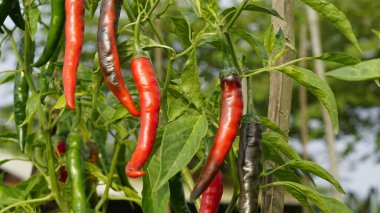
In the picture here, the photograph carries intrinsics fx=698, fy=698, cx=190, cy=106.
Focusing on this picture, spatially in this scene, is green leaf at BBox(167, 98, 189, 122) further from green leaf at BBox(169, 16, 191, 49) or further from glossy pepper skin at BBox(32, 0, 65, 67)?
glossy pepper skin at BBox(32, 0, 65, 67)

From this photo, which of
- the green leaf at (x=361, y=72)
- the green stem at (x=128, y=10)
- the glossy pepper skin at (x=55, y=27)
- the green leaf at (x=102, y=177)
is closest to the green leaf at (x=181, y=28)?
the green stem at (x=128, y=10)

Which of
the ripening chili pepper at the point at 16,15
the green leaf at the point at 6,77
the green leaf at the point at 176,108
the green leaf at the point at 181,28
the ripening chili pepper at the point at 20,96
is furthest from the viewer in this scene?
the green leaf at the point at 6,77

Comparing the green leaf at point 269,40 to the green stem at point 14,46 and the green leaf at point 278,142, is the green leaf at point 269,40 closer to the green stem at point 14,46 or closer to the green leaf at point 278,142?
the green leaf at point 278,142

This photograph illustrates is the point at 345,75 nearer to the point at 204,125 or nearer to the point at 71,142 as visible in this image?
the point at 204,125

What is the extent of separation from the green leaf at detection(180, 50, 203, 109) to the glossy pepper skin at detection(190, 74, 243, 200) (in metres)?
0.07

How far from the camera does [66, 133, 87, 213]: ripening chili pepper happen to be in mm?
1764

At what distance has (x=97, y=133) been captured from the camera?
7.43 feet

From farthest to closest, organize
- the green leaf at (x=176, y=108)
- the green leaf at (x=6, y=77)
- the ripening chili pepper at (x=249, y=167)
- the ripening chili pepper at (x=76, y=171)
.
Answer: the green leaf at (x=6, y=77), the ripening chili pepper at (x=76, y=171), the green leaf at (x=176, y=108), the ripening chili pepper at (x=249, y=167)

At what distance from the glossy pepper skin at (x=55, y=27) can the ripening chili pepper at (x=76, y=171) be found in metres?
0.34

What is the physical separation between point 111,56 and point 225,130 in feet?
0.79

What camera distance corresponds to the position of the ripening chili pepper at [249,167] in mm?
1305

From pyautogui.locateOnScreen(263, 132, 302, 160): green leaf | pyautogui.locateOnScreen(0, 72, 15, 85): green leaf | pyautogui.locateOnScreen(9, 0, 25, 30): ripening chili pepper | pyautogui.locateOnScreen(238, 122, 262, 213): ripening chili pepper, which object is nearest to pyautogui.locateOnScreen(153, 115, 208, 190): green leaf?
pyautogui.locateOnScreen(238, 122, 262, 213): ripening chili pepper

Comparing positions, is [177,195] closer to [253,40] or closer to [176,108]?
[176,108]

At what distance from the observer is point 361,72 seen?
1148 mm
